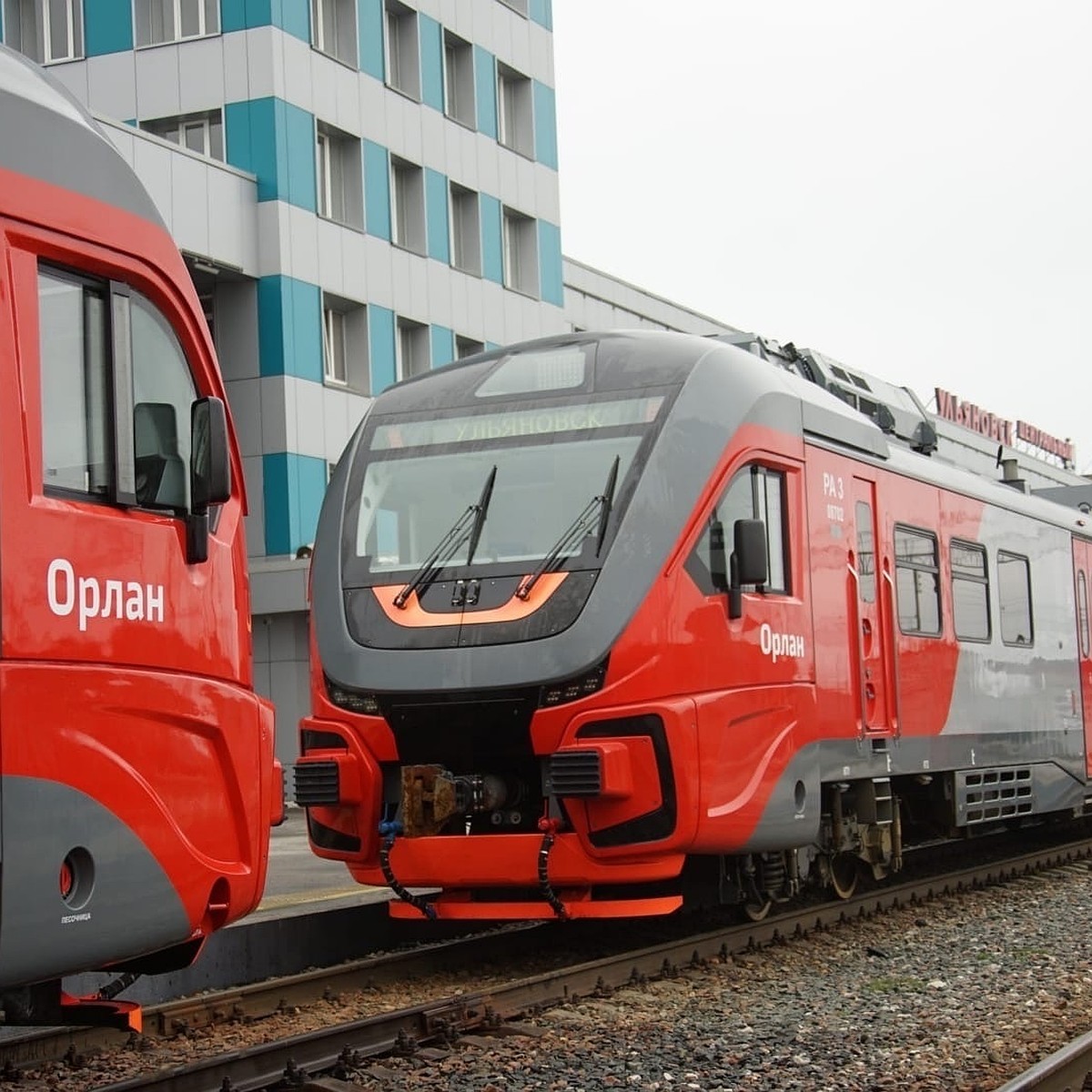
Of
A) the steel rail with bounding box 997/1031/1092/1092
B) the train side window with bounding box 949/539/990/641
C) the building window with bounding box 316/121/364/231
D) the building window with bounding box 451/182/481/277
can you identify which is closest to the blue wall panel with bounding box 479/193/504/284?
the building window with bounding box 451/182/481/277

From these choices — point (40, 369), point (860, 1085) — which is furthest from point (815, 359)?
point (40, 369)

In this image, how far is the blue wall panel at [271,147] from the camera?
90.7 ft

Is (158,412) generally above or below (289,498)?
below

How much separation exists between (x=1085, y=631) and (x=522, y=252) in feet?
61.4

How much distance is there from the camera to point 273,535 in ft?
90.1

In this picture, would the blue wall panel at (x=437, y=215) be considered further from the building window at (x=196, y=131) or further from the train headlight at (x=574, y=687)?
the train headlight at (x=574, y=687)

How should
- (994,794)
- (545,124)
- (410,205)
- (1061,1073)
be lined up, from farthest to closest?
(545,124), (410,205), (994,794), (1061,1073)

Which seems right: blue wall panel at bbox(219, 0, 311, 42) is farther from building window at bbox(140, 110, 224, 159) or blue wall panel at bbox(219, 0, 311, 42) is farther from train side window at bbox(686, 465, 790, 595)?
train side window at bbox(686, 465, 790, 595)

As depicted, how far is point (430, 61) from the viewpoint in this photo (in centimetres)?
3186

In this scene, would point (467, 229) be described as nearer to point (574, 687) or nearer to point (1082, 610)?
point (1082, 610)

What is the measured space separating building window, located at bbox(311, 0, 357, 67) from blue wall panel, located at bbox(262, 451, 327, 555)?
261 inches

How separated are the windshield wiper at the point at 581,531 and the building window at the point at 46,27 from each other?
2161 cm

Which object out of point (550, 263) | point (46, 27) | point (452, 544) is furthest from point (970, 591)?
point (550, 263)

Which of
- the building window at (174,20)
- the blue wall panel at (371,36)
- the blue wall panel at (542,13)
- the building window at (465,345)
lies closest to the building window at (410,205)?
the blue wall panel at (371,36)
